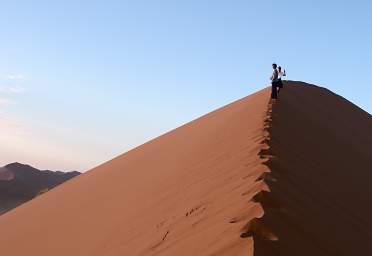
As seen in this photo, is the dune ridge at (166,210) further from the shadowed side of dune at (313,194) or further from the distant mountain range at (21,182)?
the distant mountain range at (21,182)

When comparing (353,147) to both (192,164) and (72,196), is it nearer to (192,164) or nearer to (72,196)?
(192,164)

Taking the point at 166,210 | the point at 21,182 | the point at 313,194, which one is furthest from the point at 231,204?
the point at 21,182

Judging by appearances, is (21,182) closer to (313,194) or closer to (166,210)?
(166,210)

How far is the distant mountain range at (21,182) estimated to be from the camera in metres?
37.4

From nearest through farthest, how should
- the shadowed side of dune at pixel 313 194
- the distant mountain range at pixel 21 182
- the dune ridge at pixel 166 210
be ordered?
the shadowed side of dune at pixel 313 194 → the dune ridge at pixel 166 210 → the distant mountain range at pixel 21 182

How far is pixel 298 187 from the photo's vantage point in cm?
532

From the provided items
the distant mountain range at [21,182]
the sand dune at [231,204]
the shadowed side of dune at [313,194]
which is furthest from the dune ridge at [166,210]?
the distant mountain range at [21,182]

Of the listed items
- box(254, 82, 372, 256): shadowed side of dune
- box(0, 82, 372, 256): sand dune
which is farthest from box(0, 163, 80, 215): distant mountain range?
box(254, 82, 372, 256): shadowed side of dune

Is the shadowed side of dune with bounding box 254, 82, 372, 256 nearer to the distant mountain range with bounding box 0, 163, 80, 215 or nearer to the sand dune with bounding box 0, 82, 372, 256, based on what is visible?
the sand dune with bounding box 0, 82, 372, 256

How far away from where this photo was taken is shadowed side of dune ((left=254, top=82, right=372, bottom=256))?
3834 millimetres

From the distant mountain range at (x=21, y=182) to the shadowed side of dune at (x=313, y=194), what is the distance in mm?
25812

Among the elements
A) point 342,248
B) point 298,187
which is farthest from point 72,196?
point 342,248

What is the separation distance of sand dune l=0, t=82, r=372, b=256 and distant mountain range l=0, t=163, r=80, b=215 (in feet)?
80.1

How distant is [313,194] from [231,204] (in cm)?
130
